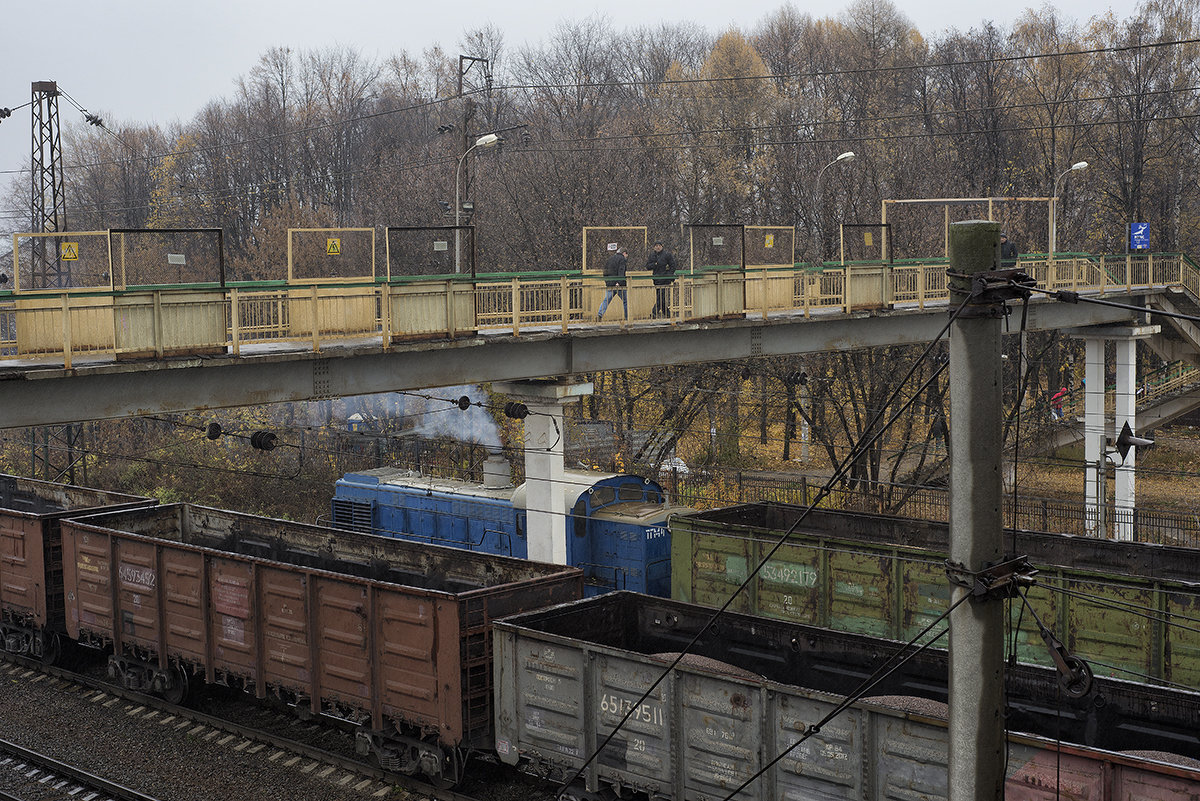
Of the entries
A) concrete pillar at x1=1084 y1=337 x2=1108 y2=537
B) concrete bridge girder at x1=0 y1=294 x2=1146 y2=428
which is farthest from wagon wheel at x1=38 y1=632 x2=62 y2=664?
concrete pillar at x1=1084 y1=337 x2=1108 y2=537

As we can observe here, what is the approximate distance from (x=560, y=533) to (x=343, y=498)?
7.49 metres

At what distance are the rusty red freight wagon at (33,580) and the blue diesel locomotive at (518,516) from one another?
5.75 metres

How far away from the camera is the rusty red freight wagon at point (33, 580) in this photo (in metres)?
18.4

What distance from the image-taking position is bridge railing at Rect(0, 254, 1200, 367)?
13477 mm

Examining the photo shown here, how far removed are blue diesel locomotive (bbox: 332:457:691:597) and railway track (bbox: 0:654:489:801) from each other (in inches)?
236

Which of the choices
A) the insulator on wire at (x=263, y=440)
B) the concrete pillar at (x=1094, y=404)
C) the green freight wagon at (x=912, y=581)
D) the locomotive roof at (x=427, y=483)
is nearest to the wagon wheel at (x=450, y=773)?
the green freight wagon at (x=912, y=581)

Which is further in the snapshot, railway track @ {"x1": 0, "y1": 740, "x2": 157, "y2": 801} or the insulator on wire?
the insulator on wire

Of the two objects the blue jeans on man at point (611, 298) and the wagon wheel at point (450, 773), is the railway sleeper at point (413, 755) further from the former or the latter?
the blue jeans on man at point (611, 298)

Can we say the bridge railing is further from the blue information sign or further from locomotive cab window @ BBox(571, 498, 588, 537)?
the blue information sign

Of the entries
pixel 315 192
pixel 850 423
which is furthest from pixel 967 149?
pixel 315 192

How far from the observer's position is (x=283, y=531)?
18828 millimetres

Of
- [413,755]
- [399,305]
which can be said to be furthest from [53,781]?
[399,305]

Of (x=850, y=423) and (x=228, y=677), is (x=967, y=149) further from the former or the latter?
(x=228, y=677)

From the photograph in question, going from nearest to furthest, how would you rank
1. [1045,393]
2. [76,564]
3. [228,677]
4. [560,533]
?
[228,677], [76,564], [560,533], [1045,393]
